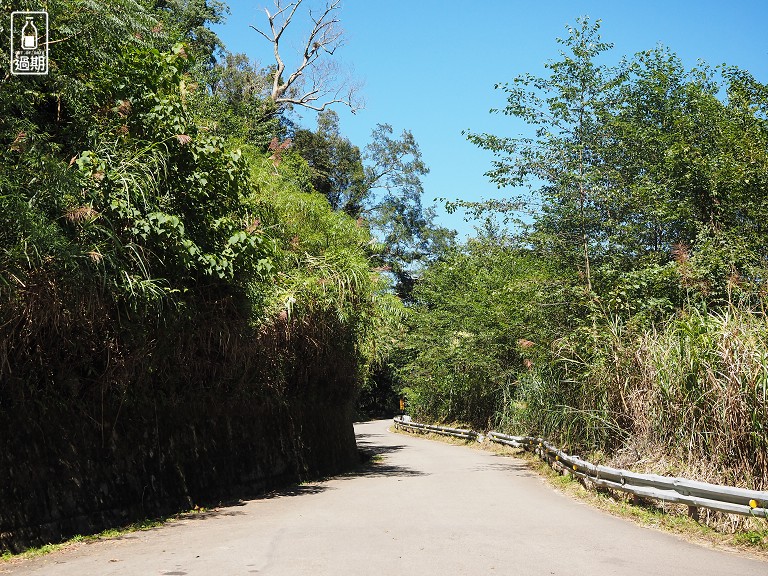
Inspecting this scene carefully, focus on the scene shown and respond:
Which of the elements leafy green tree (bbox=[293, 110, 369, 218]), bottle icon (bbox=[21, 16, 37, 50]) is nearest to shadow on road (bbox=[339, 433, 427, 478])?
bottle icon (bbox=[21, 16, 37, 50])

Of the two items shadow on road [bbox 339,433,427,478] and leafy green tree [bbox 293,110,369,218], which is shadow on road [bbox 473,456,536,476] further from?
leafy green tree [bbox 293,110,369,218]

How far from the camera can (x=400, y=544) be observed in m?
8.23

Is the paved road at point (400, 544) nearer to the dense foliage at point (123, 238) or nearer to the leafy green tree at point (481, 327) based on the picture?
the dense foliage at point (123, 238)

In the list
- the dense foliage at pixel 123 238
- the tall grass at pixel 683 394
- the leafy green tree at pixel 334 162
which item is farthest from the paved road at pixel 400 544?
the leafy green tree at pixel 334 162

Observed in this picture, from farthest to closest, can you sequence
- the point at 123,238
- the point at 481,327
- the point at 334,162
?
the point at 334,162 → the point at 481,327 → the point at 123,238

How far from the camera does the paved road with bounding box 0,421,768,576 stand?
22.9ft

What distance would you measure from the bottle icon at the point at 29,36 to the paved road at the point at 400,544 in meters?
6.06

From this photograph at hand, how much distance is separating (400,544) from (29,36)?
7.63 metres

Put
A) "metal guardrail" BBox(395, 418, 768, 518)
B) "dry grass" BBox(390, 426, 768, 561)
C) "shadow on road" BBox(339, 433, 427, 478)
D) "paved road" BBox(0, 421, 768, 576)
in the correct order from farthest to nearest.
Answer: "shadow on road" BBox(339, 433, 427, 478) < "metal guardrail" BBox(395, 418, 768, 518) < "dry grass" BBox(390, 426, 768, 561) < "paved road" BBox(0, 421, 768, 576)

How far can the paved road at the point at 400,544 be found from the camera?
698 centimetres

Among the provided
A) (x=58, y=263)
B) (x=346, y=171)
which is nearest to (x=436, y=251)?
(x=346, y=171)

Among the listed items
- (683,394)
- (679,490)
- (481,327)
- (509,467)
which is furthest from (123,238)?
(481,327)

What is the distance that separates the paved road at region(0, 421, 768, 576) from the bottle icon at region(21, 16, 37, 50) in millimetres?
6059

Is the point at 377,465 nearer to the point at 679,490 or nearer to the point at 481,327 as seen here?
the point at 481,327
